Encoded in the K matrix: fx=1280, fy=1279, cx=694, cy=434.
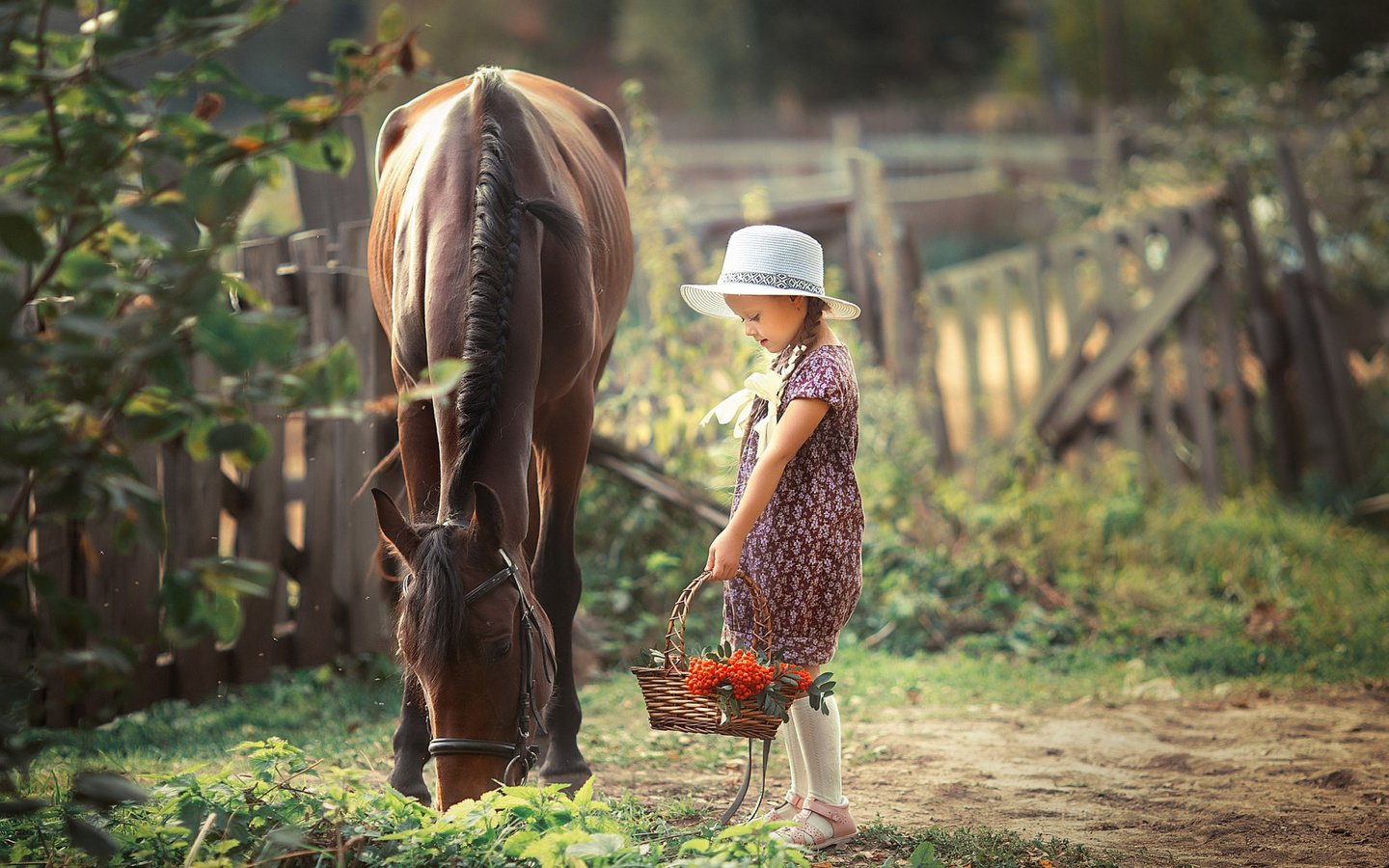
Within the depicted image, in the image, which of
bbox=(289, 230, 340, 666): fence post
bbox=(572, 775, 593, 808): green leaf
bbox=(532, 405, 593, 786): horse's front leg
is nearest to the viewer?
bbox=(572, 775, 593, 808): green leaf

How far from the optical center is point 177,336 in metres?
2.15

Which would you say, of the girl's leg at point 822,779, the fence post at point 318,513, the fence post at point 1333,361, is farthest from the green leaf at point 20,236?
the fence post at point 1333,361

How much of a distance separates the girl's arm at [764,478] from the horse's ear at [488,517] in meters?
0.56

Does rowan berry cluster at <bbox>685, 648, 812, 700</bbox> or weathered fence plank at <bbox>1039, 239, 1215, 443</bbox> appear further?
weathered fence plank at <bbox>1039, 239, 1215, 443</bbox>

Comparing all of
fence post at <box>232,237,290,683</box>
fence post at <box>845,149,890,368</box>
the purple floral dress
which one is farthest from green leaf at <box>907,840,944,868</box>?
fence post at <box>845,149,890,368</box>

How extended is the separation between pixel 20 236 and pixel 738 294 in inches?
76.9

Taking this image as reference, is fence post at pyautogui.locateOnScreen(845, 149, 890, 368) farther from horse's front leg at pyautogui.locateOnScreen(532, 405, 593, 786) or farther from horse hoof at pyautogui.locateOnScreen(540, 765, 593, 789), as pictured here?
horse hoof at pyautogui.locateOnScreen(540, 765, 593, 789)

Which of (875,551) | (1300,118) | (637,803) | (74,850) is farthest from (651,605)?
(1300,118)

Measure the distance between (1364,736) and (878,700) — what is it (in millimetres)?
1741

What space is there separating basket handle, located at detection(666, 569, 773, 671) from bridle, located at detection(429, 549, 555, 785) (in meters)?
0.36

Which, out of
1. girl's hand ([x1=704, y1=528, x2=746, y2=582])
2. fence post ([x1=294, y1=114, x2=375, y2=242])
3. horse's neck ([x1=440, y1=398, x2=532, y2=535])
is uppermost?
fence post ([x1=294, y1=114, x2=375, y2=242])

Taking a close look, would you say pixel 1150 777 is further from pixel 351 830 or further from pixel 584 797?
pixel 351 830

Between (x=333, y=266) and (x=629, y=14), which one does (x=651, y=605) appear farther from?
(x=629, y=14)

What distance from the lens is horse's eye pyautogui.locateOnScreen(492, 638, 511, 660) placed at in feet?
9.79
